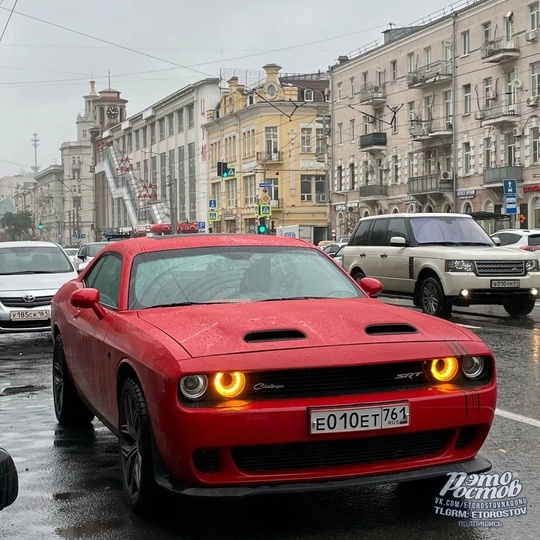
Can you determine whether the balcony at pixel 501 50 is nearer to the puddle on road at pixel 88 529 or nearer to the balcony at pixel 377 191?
the balcony at pixel 377 191

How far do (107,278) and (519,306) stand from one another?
11.0m

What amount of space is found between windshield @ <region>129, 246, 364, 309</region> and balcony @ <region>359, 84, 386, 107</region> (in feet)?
189

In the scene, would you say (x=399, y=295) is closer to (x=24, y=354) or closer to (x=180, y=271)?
(x=24, y=354)

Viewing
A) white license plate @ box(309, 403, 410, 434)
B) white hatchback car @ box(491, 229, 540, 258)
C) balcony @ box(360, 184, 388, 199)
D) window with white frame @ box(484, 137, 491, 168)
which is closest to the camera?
white license plate @ box(309, 403, 410, 434)

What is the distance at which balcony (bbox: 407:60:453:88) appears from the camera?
54500 mm

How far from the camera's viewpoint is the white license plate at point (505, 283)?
15.0 m

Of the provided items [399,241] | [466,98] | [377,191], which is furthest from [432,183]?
[399,241]

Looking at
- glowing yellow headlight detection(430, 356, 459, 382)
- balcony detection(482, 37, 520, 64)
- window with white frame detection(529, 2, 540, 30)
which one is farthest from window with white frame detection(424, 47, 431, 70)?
glowing yellow headlight detection(430, 356, 459, 382)

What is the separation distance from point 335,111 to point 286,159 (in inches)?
424

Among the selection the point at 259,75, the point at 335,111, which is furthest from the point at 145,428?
the point at 259,75

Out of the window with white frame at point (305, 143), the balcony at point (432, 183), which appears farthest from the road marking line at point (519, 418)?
the window with white frame at point (305, 143)

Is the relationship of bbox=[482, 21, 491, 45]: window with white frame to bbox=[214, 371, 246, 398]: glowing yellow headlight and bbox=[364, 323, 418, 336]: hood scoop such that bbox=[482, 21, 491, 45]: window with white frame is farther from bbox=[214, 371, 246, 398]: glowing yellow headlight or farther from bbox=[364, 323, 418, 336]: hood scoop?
bbox=[214, 371, 246, 398]: glowing yellow headlight

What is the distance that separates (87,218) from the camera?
161 meters

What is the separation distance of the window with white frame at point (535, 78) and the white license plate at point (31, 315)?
37.8 m
